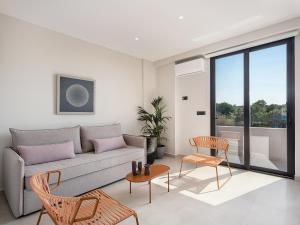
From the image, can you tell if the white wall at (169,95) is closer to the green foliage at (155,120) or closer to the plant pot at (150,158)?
the green foliage at (155,120)

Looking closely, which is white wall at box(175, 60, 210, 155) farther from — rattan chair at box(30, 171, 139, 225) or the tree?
rattan chair at box(30, 171, 139, 225)

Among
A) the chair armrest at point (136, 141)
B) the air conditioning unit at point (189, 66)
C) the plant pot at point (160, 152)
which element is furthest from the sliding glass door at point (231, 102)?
the chair armrest at point (136, 141)

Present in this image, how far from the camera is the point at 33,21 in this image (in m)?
2.97

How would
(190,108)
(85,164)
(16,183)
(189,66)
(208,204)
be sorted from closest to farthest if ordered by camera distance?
(16,183)
(208,204)
(85,164)
(189,66)
(190,108)

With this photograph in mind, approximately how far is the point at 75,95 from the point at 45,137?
41.1 inches

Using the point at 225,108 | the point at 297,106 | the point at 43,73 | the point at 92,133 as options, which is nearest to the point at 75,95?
the point at 43,73

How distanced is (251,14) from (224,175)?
282 centimetres

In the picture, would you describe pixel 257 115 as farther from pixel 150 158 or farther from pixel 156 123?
pixel 150 158

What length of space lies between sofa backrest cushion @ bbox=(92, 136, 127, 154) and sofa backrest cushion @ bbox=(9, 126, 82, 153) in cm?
31

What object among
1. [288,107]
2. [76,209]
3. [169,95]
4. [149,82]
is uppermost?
[149,82]

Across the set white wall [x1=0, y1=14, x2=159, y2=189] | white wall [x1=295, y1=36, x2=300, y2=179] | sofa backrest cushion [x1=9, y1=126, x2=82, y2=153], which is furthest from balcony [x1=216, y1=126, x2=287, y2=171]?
sofa backrest cushion [x1=9, y1=126, x2=82, y2=153]

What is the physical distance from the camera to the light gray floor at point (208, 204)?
2002 mm

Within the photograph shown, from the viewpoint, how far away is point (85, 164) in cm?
263

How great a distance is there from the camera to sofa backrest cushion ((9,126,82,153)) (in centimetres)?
256
